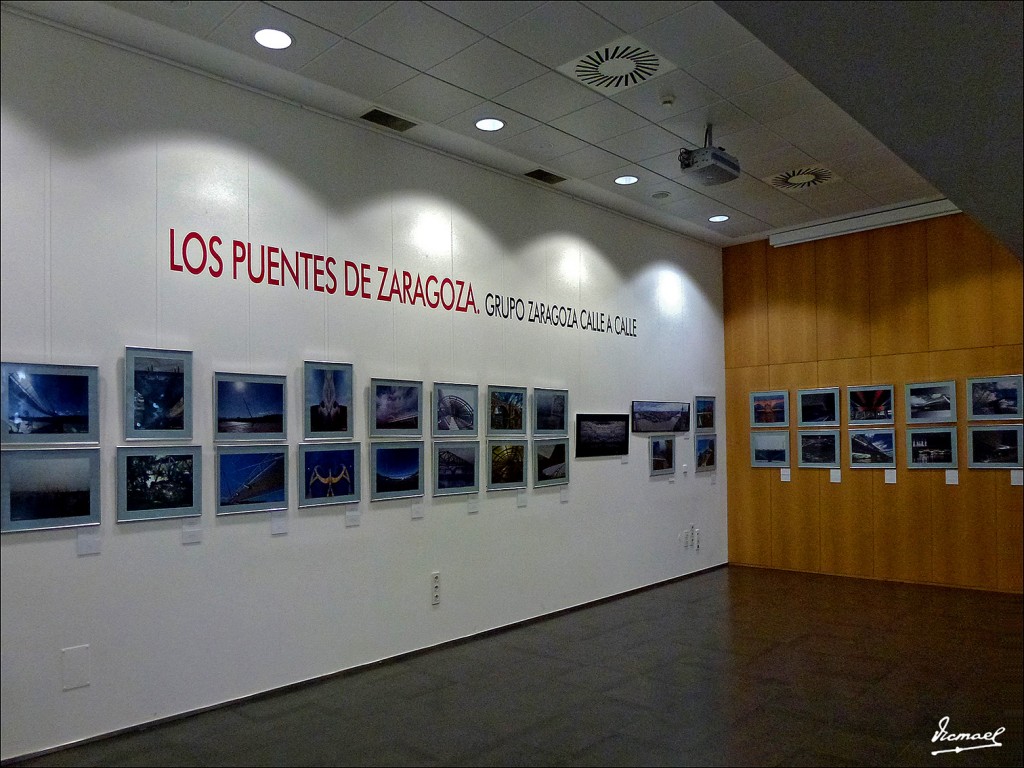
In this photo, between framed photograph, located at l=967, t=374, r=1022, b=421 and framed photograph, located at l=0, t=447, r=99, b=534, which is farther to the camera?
framed photograph, located at l=967, t=374, r=1022, b=421

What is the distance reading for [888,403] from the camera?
10508mm

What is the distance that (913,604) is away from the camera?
29.6ft

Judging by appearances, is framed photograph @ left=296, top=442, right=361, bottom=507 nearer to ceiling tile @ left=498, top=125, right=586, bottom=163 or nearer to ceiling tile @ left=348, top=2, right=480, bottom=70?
ceiling tile @ left=348, top=2, right=480, bottom=70

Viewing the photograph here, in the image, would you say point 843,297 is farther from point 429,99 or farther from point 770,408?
point 429,99

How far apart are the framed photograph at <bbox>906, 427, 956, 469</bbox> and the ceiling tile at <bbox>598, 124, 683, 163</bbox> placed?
5.30 metres

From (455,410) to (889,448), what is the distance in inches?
251

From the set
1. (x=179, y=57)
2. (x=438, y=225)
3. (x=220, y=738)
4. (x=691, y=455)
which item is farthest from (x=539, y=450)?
(x=179, y=57)

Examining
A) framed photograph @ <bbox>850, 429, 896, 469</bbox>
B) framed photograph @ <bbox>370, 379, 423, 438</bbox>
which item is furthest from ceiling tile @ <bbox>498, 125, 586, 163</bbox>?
framed photograph @ <bbox>850, 429, 896, 469</bbox>

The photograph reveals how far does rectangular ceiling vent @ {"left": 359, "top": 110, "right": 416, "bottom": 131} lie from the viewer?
277 inches

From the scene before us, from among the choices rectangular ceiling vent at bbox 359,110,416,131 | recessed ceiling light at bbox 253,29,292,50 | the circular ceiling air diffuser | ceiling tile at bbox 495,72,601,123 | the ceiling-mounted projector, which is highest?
ceiling tile at bbox 495,72,601,123

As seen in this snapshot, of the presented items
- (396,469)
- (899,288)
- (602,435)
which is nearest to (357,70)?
(396,469)

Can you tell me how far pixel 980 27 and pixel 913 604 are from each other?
778cm

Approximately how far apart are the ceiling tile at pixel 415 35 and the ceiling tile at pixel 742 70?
6.36ft

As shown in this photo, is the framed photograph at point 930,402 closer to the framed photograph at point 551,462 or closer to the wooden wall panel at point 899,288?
the wooden wall panel at point 899,288
